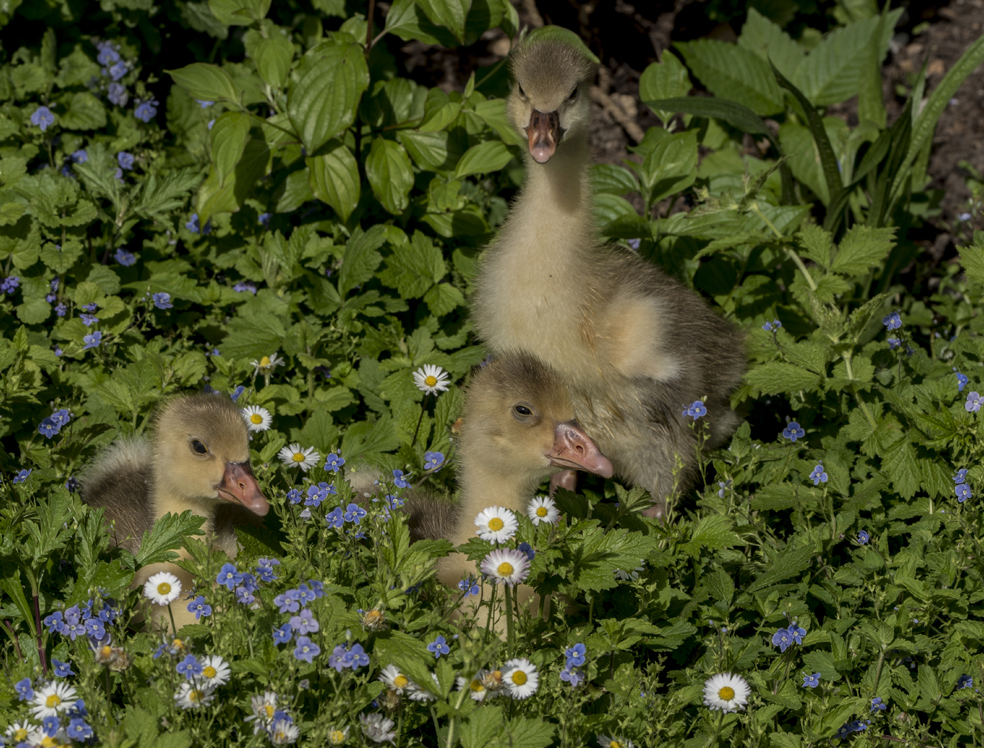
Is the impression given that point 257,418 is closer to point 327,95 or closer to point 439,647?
point 327,95

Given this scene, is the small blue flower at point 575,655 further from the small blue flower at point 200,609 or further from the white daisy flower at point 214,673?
the small blue flower at point 200,609

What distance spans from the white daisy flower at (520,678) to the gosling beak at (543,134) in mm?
1825

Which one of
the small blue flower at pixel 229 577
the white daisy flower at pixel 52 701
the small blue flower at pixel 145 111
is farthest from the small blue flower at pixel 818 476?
the small blue flower at pixel 145 111

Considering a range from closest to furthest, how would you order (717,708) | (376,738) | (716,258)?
(376,738) → (717,708) → (716,258)

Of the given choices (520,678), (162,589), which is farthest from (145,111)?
(520,678)

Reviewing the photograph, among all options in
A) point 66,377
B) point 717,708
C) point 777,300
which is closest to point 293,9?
point 66,377

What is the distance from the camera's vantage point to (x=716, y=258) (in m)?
5.05

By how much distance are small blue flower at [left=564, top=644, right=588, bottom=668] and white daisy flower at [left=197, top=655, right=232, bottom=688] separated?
92 cm

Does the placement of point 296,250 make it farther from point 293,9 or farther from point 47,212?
point 293,9

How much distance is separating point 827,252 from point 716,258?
0.79 meters

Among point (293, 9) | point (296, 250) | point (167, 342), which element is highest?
point (293, 9)

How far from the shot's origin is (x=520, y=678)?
2.63m

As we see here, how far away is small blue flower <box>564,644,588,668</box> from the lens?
8.96ft

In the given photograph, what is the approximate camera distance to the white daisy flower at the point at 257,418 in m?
4.02
